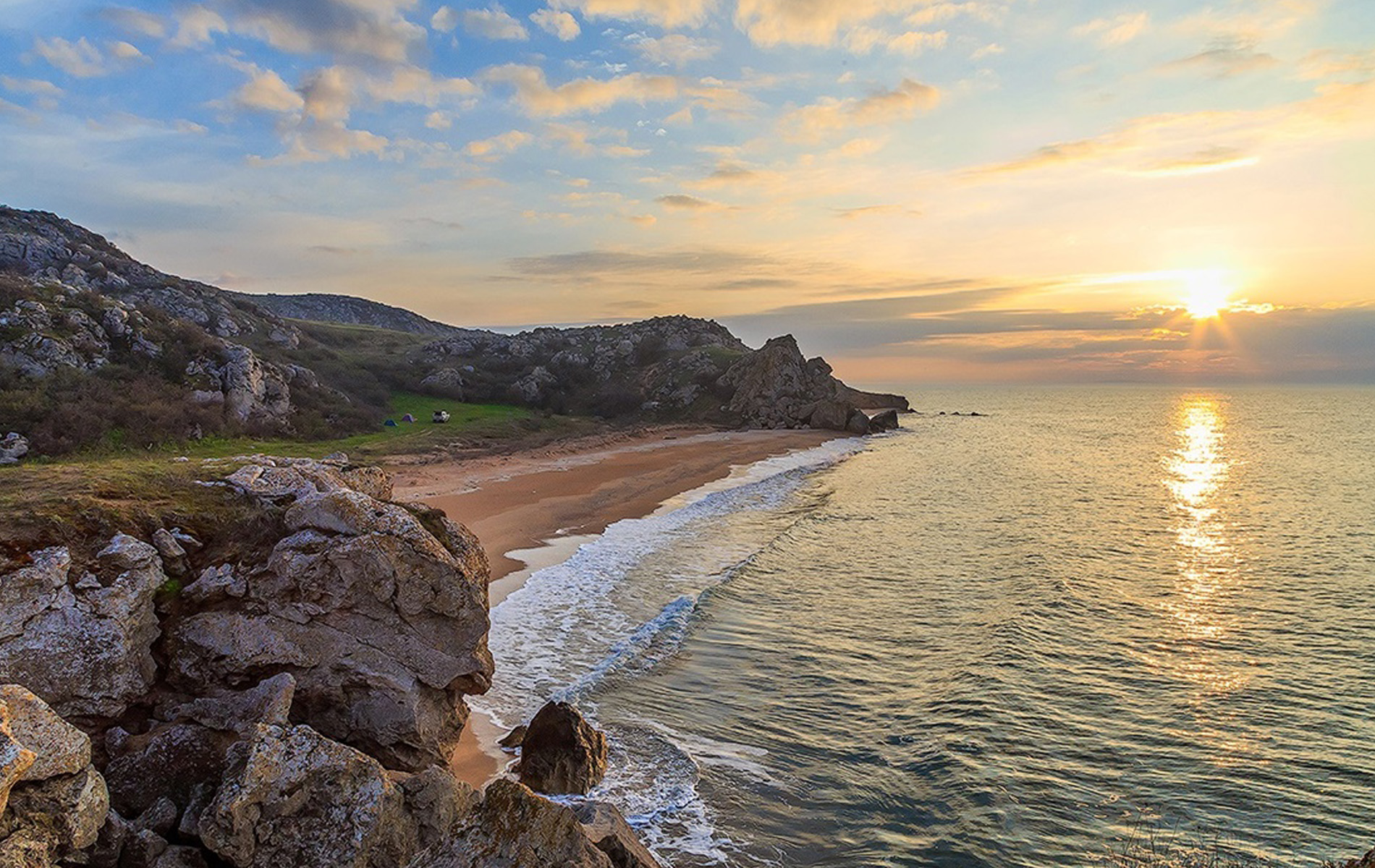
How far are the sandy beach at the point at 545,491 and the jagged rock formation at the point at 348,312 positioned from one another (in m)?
111

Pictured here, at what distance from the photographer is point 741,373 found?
8650cm

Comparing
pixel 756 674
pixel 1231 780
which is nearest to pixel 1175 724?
pixel 1231 780

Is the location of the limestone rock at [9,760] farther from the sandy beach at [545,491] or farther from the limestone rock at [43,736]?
the sandy beach at [545,491]

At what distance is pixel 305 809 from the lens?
6633mm

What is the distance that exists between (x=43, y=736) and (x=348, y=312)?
173166 mm

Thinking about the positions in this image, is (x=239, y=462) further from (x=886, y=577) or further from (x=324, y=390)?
(x=324, y=390)

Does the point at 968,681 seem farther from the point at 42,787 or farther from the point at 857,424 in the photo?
the point at 857,424

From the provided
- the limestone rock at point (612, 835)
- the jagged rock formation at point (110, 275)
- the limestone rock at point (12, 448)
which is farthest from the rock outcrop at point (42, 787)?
the jagged rock formation at point (110, 275)

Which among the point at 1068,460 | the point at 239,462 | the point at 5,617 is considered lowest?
the point at 1068,460

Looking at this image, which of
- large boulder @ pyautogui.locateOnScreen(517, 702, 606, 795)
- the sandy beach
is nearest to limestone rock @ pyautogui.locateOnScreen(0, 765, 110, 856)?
the sandy beach

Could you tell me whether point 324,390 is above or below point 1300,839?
above

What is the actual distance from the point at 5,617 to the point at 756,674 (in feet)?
39.7

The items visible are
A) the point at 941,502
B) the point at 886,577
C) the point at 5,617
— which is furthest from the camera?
the point at 941,502

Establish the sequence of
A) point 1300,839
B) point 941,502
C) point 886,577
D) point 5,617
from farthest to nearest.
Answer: point 941,502, point 886,577, point 1300,839, point 5,617
